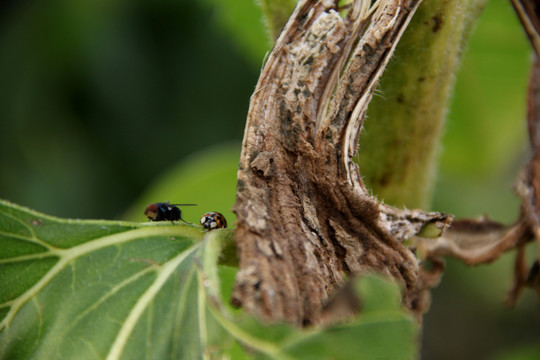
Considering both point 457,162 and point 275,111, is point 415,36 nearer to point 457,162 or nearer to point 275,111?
point 275,111

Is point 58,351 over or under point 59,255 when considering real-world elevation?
under

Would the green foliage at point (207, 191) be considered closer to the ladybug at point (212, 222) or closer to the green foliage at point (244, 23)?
the green foliage at point (244, 23)

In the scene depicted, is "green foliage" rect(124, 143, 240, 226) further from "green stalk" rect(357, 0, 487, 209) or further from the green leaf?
the green leaf

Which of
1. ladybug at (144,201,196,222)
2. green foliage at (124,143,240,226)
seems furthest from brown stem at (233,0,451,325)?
green foliage at (124,143,240,226)

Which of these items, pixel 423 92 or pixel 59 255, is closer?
pixel 59 255

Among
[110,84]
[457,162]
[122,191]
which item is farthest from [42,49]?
[457,162]

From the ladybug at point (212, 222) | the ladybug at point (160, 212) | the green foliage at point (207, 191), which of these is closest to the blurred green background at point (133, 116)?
the green foliage at point (207, 191)

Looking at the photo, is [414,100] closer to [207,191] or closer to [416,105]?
[416,105]

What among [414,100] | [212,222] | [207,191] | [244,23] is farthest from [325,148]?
[244,23]
